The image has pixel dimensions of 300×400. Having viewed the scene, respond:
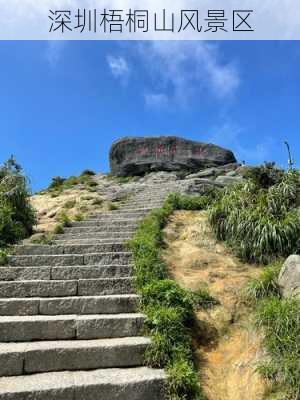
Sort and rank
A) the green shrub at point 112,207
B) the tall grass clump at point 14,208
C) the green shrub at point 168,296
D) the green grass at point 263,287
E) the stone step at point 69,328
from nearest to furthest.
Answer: the stone step at point 69,328
the green shrub at point 168,296
the green grass at point 263,287
the tall grass clump at point 14,208
the green shrub at point 112,207

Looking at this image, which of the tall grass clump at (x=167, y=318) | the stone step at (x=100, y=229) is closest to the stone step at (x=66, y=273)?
the tall grass clump at (x=167, y=318)

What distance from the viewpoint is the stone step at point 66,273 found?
581 centimetres

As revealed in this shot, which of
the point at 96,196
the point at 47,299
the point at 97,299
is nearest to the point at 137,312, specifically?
the point at 97,299

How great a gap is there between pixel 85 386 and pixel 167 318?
1120mm

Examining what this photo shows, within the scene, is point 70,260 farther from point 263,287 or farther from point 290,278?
point 290,278

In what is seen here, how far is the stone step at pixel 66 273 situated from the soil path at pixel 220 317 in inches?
30.7

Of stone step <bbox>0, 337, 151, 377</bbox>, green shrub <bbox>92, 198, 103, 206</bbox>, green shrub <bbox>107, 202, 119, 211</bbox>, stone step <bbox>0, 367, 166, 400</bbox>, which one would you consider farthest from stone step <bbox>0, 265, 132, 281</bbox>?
green shrub <bbox>92, 198, 103, 206</bbox>

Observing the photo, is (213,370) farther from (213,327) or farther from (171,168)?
(171,168)

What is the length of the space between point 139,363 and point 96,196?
952cm

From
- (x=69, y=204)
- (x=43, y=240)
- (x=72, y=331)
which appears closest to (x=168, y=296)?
(x=72, y=331)

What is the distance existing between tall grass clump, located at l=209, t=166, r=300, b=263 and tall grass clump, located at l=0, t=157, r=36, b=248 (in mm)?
3759

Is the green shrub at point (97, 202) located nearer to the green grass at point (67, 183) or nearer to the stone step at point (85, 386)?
the green grass at point (67, 183)

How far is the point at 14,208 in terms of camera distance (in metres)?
8.64

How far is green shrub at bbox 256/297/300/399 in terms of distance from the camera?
3.52 meters
